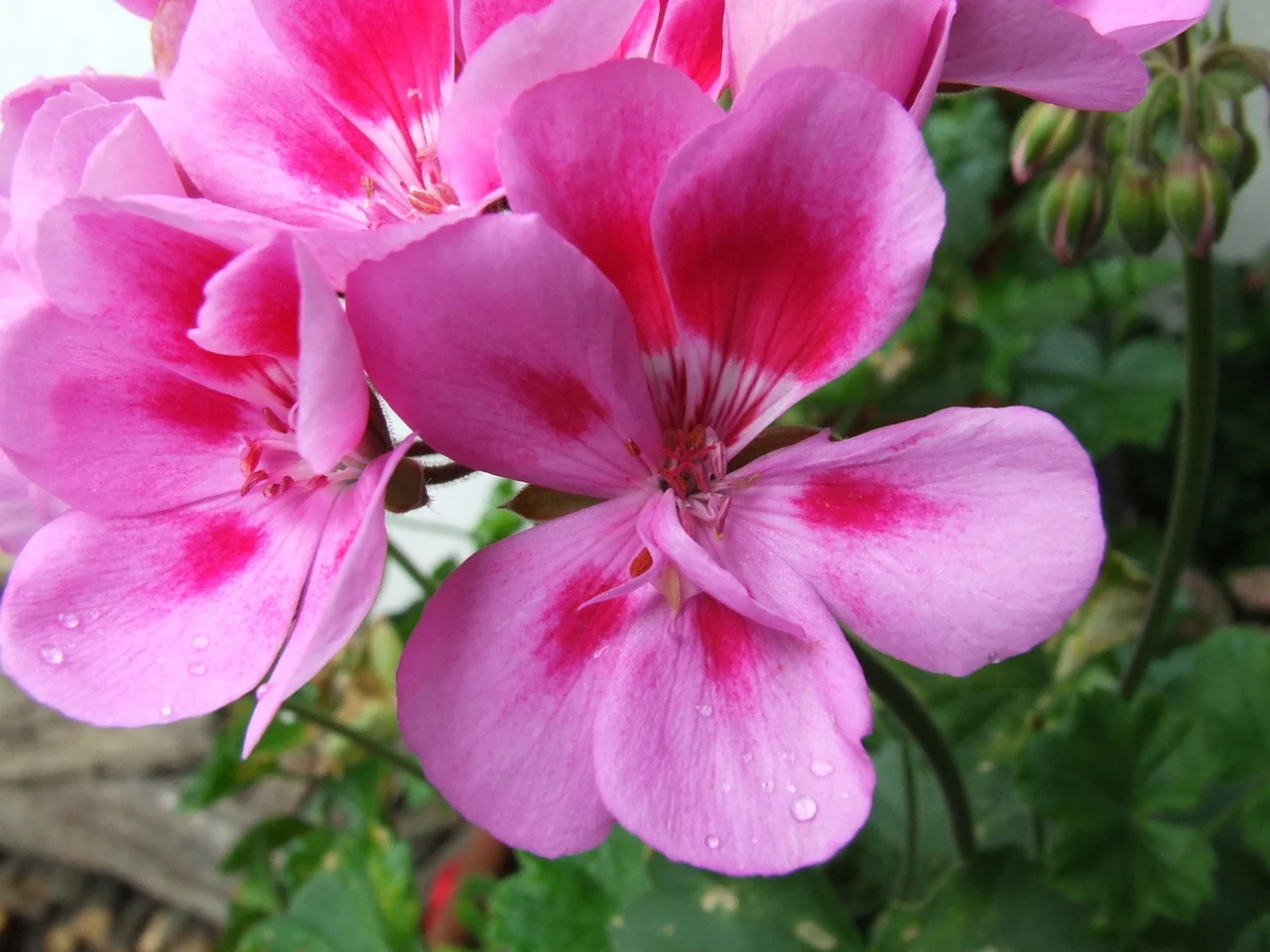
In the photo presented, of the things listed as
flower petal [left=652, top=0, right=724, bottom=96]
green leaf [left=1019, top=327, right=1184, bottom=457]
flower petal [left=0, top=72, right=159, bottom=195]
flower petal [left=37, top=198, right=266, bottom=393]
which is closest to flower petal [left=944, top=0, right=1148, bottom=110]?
flower petal [left=652, top=0, right=724, bottom=96]

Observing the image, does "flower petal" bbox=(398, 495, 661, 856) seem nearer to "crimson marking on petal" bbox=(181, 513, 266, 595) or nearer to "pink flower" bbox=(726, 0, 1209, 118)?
"crimson marking on petal" bbox=(181, 513, 266, 595)

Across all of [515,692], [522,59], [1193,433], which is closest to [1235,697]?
[1193,433]

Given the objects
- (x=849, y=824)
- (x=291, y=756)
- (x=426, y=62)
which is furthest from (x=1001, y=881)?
(x=291, y=756)

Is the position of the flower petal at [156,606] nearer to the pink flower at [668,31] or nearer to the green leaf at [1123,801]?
the pink flower at [668,31]

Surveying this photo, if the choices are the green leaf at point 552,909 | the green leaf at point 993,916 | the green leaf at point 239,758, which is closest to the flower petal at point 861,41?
the green leaf at point 993,916

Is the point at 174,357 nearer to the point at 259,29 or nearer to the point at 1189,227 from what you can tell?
the point at 259,29

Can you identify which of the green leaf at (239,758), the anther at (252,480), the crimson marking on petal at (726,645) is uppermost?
the anther at (252,480)

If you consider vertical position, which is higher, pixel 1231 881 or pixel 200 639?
pixel 200 639
